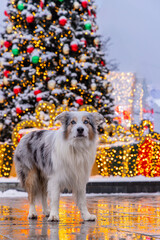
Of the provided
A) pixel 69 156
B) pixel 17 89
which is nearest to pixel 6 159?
pixel 17 89

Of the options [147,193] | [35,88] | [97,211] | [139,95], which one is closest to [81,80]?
[35,88]

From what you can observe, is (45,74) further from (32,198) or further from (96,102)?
(32,198)

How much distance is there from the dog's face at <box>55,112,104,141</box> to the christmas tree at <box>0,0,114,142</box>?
12301 millimetres

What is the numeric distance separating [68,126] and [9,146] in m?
9.16

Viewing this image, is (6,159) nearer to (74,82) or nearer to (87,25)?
(74,82)

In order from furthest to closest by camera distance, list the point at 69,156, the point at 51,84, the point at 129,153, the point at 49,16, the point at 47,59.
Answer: the point at 49,16 → the point at 47,59 → the point at 51,84 → the point at 129,153 → the point at 69,156

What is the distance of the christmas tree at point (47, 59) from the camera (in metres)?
19.1

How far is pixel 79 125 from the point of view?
6027 millimetres

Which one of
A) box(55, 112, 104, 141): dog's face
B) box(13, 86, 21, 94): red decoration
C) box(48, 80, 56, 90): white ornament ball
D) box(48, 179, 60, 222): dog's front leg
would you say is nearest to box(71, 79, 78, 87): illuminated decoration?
box(48, 80, 56, 90): white ornament ball

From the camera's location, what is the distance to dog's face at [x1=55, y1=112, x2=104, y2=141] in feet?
19.7

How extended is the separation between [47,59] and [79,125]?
530 inches

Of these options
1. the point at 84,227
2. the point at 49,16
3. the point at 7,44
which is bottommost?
the point at 84,227

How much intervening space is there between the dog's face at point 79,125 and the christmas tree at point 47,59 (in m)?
12.3

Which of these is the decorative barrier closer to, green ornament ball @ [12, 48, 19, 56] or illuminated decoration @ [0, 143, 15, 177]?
illuminated decoration @ [0, 143, 15, 177]
